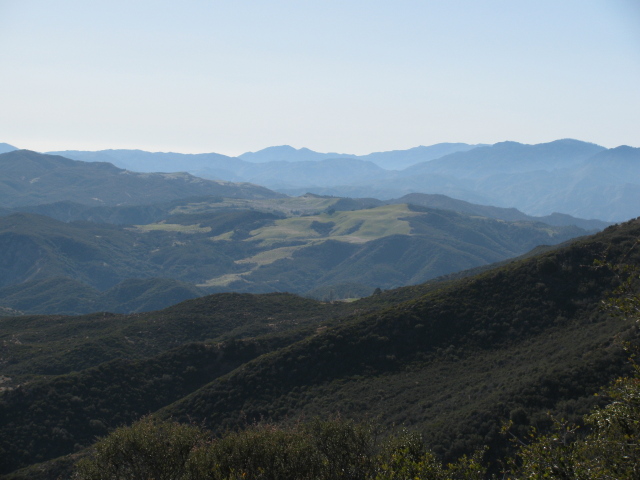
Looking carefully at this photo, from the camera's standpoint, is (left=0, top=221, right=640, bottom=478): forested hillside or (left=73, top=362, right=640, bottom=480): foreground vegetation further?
(left=0, top=221, right=640, bottom=478): forested hillside

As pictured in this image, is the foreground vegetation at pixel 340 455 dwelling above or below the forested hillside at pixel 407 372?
above

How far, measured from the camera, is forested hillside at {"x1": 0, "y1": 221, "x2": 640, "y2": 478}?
39.7m

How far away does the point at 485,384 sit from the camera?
4612 centimetres

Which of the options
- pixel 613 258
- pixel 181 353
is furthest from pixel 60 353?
pixel 613 258

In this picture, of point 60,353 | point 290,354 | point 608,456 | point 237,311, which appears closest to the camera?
point 608,456

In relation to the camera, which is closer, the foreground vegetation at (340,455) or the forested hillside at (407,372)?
the foreground vegetation at (340,455)

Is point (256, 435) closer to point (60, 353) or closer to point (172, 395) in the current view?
point (172, 395)

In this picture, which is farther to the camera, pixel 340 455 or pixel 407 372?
pixel 407 372

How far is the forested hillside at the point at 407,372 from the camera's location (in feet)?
130

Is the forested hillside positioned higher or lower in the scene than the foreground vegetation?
lower

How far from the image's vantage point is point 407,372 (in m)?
55.4

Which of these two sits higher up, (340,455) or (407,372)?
(340,455)

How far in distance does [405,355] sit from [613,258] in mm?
25888

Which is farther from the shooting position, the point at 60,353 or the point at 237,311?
the point at 237,311
